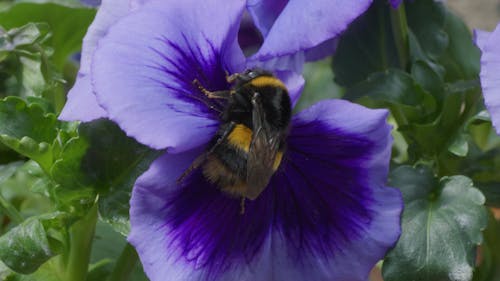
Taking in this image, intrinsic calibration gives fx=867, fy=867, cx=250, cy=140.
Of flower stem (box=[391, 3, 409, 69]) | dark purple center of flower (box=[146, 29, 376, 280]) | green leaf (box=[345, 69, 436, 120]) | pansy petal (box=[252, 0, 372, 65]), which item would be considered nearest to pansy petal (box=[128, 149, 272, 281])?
dark purple center of flower (box=[146, 29, 376, 280])

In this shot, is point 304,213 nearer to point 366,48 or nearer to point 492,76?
point 492,76

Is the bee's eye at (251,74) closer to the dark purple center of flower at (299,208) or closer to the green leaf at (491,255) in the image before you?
the dark purple center of flower at (299,208)

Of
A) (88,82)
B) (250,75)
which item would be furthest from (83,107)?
(250,75)

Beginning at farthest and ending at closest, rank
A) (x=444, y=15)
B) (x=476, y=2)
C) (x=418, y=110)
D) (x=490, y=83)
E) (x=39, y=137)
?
(x=476, y=2)
(x=444, y=15)
(x=418, y=110)
(x=39, y=137)
(x=490, y=83)

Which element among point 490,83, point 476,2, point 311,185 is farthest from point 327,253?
point 476,2

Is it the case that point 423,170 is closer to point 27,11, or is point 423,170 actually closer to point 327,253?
point 327,253

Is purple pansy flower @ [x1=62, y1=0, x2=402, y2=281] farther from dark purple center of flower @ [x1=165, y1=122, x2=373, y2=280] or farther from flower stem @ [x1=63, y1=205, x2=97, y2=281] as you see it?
flower stem @ [x1=63, y1=205, x2=97, y2=281]
